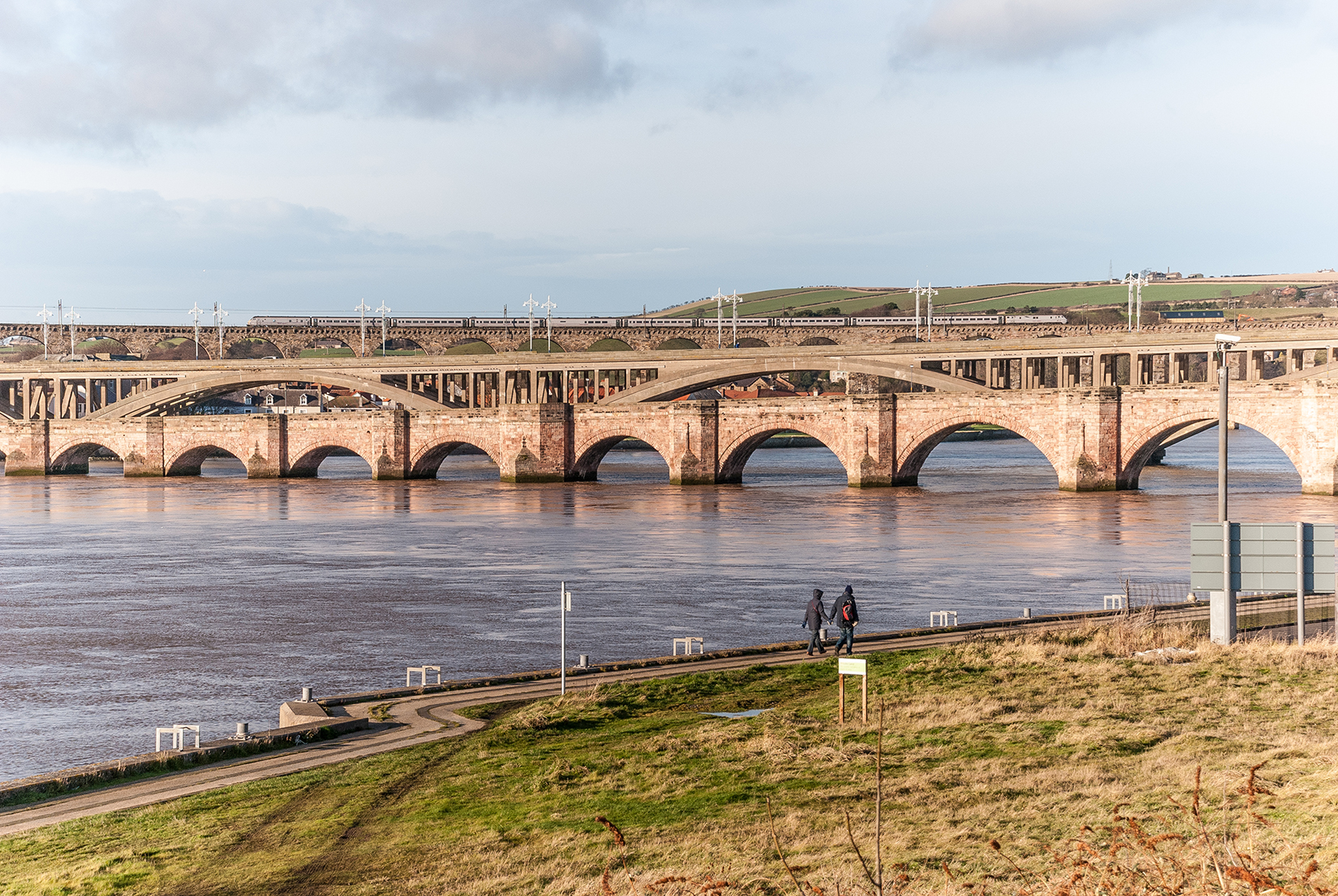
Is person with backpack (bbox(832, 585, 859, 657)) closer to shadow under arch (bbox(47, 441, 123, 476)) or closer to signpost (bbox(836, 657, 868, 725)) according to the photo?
signpost (bbox(836, 657, 868, 725))

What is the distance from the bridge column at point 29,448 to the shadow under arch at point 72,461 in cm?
89

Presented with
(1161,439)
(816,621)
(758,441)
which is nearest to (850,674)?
(816,621)

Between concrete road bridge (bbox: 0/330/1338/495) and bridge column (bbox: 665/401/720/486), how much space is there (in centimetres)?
10

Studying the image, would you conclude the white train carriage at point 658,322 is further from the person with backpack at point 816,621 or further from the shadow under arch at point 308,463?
the person with backpack at point 816,621

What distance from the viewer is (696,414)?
249 feet

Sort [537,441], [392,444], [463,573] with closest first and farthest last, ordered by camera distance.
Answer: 1. [463,573]
2. [537,441]
3. [392,444]

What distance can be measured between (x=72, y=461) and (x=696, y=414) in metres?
54.8

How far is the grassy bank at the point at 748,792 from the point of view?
1199cm

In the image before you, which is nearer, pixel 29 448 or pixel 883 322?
pixel 29 448

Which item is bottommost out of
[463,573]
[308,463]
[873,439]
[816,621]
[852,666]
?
[463,573]

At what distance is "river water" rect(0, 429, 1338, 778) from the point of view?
25.2 metres

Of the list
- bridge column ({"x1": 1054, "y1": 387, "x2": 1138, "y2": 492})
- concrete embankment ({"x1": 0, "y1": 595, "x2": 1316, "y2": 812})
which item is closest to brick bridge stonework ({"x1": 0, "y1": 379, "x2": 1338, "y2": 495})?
bridge column ({"x1": 1054, "y1": 387, "x2": 1138, "y2": 492})

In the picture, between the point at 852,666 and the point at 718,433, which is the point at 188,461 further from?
the point at 852,666

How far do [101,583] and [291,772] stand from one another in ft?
87.7
